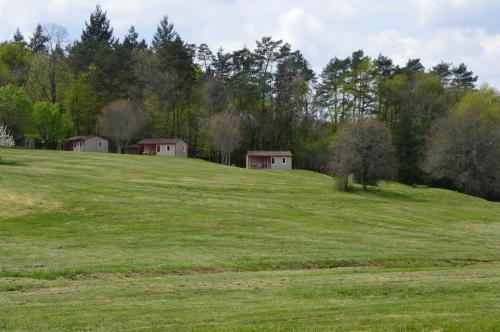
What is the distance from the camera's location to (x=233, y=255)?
25297mm

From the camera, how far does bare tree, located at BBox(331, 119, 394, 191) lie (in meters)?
59.4

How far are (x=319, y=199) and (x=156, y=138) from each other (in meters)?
59.1

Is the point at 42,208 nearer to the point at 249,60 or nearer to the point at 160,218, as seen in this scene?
the point at 160,218

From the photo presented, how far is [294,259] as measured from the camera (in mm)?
24422

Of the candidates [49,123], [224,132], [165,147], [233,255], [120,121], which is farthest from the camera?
[165,147]

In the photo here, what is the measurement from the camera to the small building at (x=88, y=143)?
9781 cm

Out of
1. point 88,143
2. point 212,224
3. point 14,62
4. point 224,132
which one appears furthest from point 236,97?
point 212,224

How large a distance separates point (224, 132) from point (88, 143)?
2226cm

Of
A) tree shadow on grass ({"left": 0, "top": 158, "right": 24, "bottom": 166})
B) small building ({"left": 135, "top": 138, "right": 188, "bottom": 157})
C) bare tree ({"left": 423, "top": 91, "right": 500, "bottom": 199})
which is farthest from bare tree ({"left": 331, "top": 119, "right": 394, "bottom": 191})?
Result: small building ({"left": 135, "top": 138, "right": 188, "bottom": 157})

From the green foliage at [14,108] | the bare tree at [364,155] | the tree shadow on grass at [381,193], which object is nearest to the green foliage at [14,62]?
the green foliage at [14,108]

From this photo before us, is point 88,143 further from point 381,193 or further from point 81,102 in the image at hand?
point 381,193

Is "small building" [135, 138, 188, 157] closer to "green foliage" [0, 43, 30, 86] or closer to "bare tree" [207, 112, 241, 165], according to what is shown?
"bare tree" [207, 112, 241, 165]

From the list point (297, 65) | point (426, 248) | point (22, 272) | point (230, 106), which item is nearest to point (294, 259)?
point (426, 248)

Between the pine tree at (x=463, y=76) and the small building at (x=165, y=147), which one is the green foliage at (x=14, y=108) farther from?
the pine tree at (x=463, y=76)
